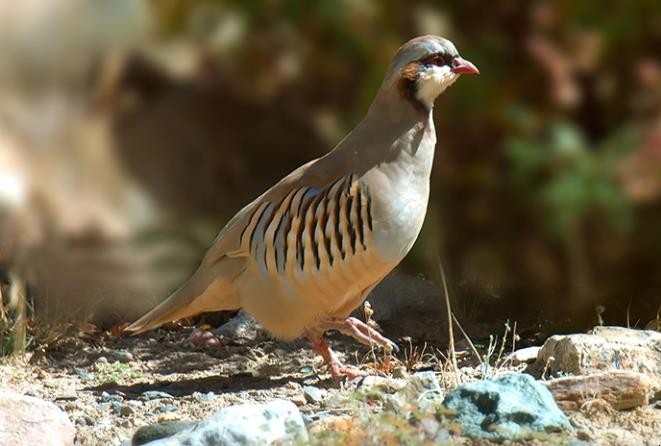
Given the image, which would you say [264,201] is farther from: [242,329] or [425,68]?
[242,329]

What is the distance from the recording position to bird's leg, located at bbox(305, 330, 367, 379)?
4754 mm

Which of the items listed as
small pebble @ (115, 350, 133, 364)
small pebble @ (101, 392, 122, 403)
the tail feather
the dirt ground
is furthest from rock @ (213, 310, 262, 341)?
small pebble @ (101, 392, 122, 403)

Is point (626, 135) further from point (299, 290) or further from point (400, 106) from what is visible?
point (299, 290)

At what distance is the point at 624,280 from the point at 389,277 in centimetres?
134

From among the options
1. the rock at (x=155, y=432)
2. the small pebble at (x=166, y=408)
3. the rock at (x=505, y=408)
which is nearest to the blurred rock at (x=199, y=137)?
the small pebble at (x=166, y=408)

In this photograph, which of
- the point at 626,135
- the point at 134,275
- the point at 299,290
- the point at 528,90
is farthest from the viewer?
the point at 134,275

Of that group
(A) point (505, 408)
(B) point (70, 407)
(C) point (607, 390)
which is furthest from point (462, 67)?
(B) point (70, 407)

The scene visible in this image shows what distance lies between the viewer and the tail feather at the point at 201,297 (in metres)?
4.90

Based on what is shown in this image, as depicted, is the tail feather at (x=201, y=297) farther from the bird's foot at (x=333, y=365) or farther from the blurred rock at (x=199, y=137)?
the blurred rock at (x=199, y=137)

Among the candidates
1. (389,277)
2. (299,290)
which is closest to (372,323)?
(389,277)

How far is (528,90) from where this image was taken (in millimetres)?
5457

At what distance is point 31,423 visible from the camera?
3971mm

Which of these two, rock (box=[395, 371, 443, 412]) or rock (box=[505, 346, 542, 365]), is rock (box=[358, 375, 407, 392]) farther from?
rock (box=[505, 346, 542, 365])

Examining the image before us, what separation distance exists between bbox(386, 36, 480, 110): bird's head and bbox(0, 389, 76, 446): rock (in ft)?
6.09
